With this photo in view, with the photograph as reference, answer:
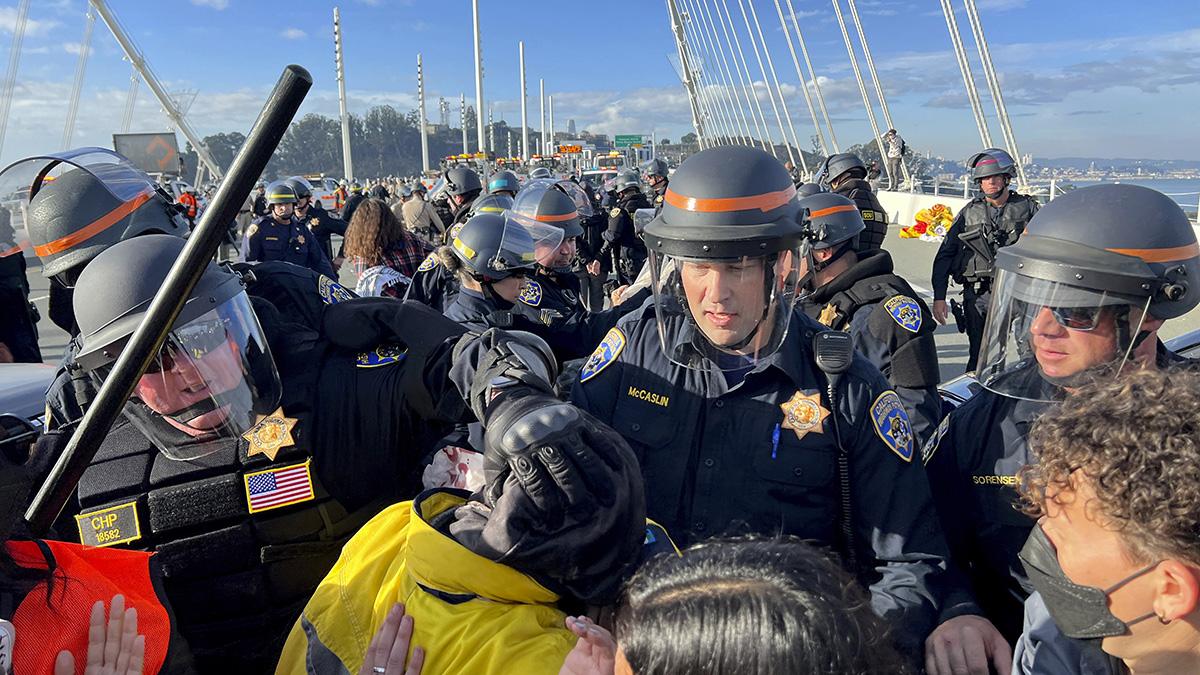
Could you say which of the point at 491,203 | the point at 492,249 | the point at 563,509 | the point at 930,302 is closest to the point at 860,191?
the point at 491,203

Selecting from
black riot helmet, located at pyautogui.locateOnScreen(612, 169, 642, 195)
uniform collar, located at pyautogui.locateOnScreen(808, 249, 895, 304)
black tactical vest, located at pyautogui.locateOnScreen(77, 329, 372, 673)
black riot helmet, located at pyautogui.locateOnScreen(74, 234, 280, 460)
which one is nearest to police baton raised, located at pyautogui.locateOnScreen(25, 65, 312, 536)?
black riot helmet, located at pyautogui.locateOnScreen(74, 234, 280, 460)

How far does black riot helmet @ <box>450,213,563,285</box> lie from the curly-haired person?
277 cm

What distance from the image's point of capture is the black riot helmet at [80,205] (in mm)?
2631

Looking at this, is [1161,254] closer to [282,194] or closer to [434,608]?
[434,608]

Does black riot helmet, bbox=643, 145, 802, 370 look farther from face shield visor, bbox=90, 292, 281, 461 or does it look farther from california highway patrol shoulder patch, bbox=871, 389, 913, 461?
face shield visor, bbox=90, 292, 281, 461

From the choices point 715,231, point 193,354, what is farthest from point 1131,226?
point 193,354

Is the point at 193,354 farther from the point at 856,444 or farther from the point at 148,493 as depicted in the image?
the point at 856,444

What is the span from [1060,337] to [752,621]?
154 cm

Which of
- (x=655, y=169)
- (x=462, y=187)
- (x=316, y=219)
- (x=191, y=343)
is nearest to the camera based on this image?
(x=191, y=343)

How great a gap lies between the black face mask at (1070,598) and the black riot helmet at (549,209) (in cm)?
401

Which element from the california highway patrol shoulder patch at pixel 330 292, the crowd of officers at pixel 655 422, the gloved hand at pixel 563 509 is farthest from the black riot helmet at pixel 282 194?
the gloved hand at pixel 563 509

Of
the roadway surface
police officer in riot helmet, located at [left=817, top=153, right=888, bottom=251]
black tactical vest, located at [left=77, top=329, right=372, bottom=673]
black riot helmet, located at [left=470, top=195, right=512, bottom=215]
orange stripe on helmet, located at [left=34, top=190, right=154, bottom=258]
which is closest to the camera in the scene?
black tactical vest, located at [left=77, top=329, right=372, bottom=673]

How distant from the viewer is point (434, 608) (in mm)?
1231

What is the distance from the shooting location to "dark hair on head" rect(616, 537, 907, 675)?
91cm
